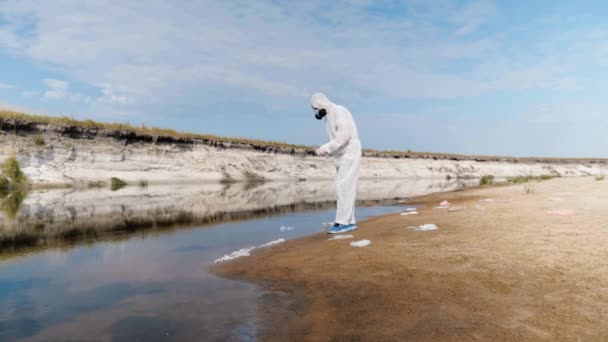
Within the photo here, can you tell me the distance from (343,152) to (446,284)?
4582 mm

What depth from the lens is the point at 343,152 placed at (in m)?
8.29

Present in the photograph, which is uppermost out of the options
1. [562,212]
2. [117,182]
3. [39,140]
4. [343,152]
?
[39,140]

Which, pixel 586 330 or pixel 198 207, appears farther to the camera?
pixel 198 207

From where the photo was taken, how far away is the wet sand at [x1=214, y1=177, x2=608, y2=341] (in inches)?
119

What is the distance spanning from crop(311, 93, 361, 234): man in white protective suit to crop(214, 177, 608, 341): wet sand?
1.30 meters

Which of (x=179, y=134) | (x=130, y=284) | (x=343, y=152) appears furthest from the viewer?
(x=179, y=134)

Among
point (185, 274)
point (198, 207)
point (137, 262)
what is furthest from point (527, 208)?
point (198, 207)

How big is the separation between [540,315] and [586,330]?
34cm

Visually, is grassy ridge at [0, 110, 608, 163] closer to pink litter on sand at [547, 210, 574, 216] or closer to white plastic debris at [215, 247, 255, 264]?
white plastic debris at [215, 247, 255, 264]

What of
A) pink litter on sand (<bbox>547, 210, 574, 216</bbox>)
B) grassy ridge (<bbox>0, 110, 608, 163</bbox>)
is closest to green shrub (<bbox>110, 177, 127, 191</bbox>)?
grassy ridge (<bbox>0, 110, 608, 163</bbox>)

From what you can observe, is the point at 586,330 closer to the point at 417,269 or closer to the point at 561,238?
the point at 417,269

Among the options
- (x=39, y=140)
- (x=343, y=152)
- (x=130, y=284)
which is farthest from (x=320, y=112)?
(x=39, y=140)

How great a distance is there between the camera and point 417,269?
15.2ft

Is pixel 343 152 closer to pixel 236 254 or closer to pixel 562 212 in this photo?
pixel 236 254
